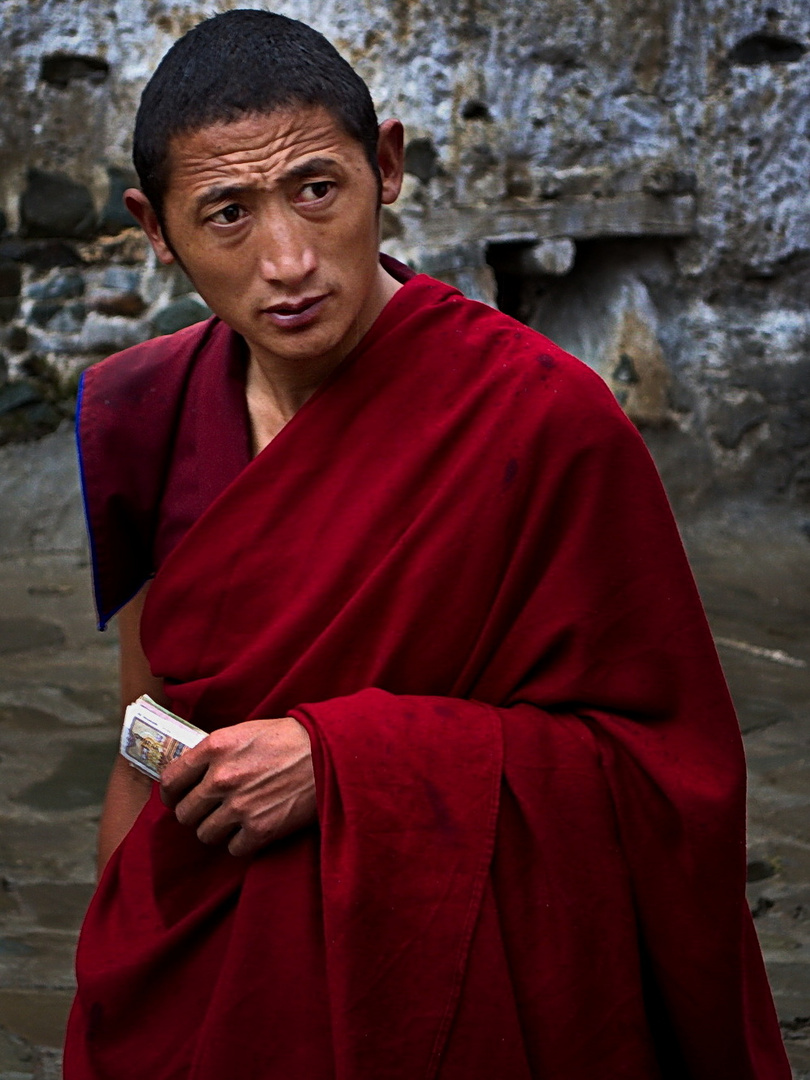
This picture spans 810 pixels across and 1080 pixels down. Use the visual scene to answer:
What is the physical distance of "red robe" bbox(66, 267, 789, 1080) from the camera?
1.25 m

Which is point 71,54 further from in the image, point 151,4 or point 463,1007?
point 463,1007

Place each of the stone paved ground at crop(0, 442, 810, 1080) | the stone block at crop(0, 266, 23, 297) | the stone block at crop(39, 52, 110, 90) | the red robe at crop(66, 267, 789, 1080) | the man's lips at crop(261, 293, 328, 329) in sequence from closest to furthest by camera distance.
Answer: the red robe at crop(66, 267, 789, 1080) < the man's lips at crop(261, 293, 328, 329) < the stone paved ground at crop(0, 442, 810, 1080) < the stone block at crop(39, 52, 110, 90) < the stone block at crop(0, 266, 23, 297)

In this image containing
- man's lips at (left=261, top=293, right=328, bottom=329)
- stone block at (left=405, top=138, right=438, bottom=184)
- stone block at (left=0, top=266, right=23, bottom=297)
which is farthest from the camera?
stone block at (left=405, top=138, right=438, bottom=184)

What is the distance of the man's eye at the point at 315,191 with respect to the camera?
1346 mm

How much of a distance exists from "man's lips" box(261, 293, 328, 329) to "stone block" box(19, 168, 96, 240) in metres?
3.37

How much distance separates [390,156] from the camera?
1.48m

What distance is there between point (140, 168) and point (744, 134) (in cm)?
399

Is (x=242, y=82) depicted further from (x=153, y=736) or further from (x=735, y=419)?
(x=735, y=419)

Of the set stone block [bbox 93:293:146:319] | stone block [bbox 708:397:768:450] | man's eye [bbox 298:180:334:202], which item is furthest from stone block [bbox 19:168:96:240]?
man's eye [bbox 298:180:334:202]

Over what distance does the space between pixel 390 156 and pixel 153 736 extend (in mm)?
653

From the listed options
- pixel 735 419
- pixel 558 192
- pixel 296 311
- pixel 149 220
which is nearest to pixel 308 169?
pixel 296 311

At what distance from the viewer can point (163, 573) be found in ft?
4.65

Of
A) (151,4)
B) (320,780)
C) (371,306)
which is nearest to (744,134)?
(151,4)

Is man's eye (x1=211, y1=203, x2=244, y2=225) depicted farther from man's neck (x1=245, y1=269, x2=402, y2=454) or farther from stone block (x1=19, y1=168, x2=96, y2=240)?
stone block (x1=19, y1=168, x2=96, y2=240)
